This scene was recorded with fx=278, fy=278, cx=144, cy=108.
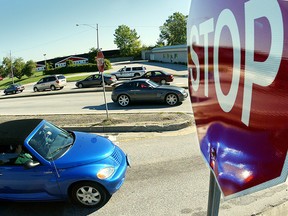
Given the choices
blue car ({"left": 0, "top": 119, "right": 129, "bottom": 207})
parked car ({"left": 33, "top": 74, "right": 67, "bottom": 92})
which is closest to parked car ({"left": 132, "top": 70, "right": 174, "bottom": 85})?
parked car ({"left": 33, "top": 74, "right": 67, "bottom": 92})

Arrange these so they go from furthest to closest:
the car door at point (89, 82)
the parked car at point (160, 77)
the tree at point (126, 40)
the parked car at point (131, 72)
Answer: the tree at point (126, 40)
the parked car at point (131, 72)
the car door at point (89, 82)
the parked car at point (160, 77)

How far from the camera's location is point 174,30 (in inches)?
3826

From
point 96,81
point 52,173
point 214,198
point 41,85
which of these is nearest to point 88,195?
point 52,173

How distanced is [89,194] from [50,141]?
1.35 metres

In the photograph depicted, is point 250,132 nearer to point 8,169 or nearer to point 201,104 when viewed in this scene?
point 201,104

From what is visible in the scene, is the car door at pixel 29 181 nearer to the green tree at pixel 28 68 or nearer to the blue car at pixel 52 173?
the blue car at pixel 52 173

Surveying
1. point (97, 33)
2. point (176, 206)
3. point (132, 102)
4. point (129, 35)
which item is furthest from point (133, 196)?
point (129, 35)

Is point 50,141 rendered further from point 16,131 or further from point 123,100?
point 123,100

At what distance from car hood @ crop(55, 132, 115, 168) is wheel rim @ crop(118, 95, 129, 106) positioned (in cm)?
812

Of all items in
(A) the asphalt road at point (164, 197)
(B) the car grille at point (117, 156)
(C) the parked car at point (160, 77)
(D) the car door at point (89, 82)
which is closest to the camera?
(A) the asphalt road at point (164, 197)

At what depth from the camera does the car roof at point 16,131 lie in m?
4.95

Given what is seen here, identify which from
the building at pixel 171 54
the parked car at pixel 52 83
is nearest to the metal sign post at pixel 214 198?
the parked car at pixel 52 83

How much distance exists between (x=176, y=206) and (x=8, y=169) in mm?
2920

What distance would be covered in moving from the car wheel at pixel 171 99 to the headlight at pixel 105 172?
341 inches
